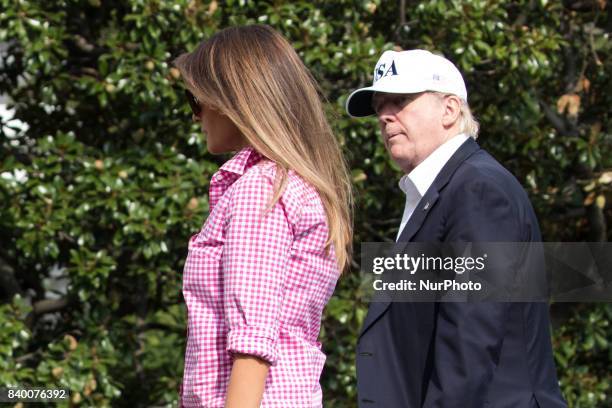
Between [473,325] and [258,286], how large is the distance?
65 cm

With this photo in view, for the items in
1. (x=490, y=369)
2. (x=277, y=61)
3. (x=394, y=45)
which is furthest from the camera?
(x=394, y=45)

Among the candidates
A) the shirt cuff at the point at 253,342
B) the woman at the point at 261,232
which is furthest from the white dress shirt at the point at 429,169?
the shirt cuff at the point at 253,342

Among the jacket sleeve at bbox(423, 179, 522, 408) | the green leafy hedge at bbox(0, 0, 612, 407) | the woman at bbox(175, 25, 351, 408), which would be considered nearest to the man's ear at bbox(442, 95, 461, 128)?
the jacket sleeve at bbox(423, 179, 522, 408)

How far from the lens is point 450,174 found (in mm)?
2596

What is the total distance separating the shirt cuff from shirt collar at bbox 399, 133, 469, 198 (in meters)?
0.89

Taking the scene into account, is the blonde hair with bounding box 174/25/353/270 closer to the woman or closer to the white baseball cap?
the woman

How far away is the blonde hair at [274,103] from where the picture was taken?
81.6 inches

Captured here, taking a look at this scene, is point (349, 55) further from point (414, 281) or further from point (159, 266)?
point (414, 281)

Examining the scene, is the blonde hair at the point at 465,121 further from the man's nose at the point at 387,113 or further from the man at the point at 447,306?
the man's nose at the point at 387,113

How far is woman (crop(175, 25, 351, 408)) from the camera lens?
1.93m

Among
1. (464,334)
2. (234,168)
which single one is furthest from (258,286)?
(464,334)

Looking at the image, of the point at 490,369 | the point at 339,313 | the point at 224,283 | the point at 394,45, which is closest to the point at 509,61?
the point at 394,45

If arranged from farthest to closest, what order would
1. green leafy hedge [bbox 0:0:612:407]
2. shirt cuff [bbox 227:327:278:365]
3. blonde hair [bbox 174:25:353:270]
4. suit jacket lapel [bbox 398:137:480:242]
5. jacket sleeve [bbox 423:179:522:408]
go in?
green leafy hedge [bbox 0:0:612:407]
suit jacket lapel [bbox 398:137:480:242]
jacket sleeve [bbox 423:179:522:408]
blonde hair [bbox 174:25:353:270]
shirt cuff [bbox 227:327:278:365]

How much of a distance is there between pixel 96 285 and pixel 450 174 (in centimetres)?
257
